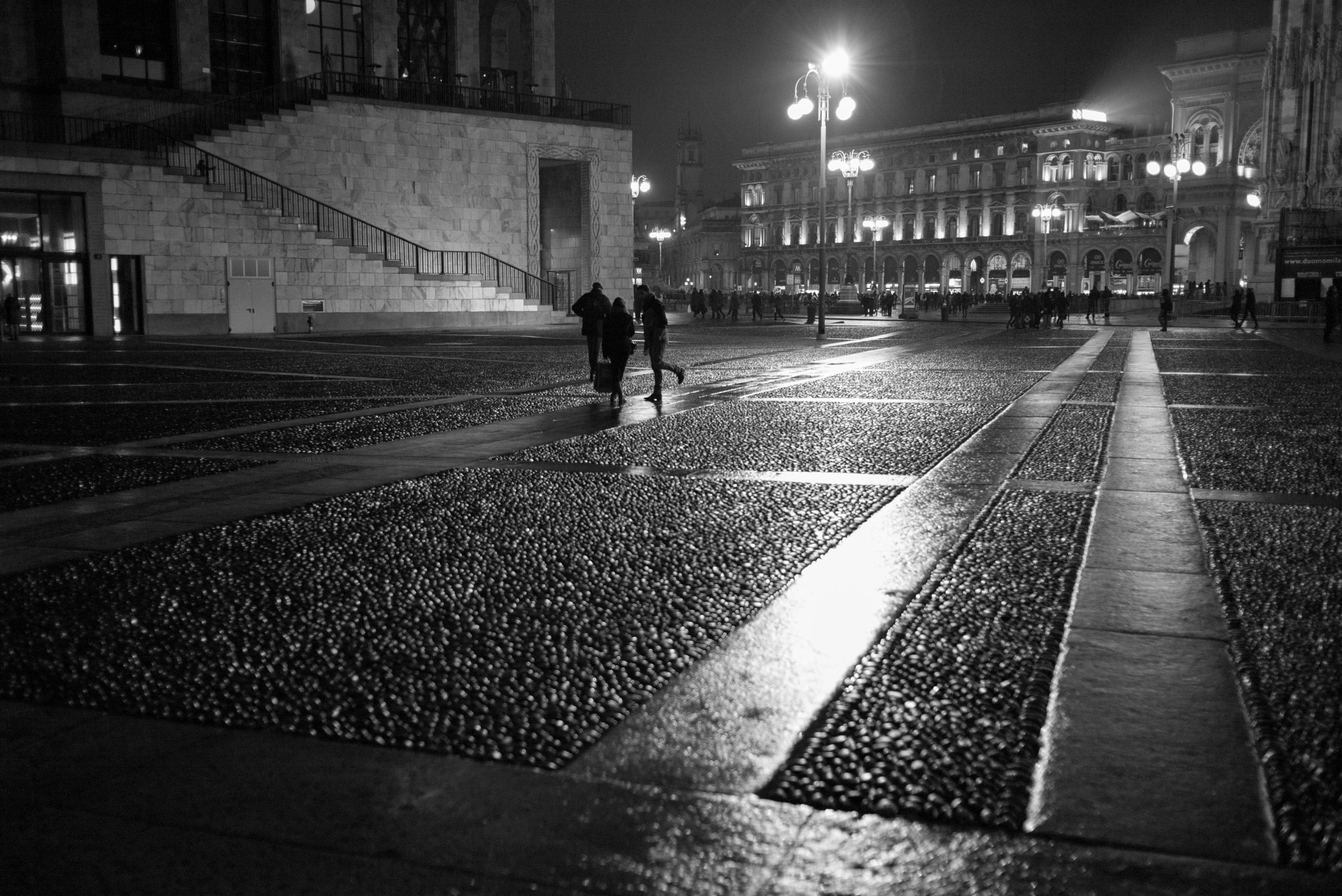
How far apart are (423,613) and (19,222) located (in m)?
31.5

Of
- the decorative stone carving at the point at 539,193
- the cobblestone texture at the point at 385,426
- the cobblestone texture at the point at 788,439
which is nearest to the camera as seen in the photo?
the cobblestone texture at the point at 788,439

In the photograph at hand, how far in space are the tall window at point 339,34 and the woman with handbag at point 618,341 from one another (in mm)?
27814

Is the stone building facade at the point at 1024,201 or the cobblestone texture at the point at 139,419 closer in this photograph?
the cobblestone texture at the point at 139,419

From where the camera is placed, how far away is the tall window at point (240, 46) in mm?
36469

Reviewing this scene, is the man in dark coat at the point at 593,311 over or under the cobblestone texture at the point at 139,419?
over

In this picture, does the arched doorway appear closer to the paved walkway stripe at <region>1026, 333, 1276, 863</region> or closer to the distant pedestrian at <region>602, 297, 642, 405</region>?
the distant pedestrian at <region>602, 297, 642, 405</region>

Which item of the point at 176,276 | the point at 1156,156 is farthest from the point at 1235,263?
the point at 176,276

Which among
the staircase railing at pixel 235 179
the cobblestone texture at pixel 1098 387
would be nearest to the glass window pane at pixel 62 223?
the staircase railing at pixel 235 179

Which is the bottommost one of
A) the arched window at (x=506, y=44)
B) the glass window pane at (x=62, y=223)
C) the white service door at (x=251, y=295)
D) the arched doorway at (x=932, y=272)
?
the white service door at (x=251, y=295)

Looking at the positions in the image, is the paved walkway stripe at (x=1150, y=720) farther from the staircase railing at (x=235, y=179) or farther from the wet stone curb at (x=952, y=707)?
the staircase railing at (x=235, y=179)

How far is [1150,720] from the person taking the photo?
11.4ft

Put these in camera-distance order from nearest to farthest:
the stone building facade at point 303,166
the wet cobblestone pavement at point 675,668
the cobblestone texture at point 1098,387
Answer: the wet cobblestone pavement at point 675,668
the cobblestone texture at point 1098,387
the stone building facade at point 303,166

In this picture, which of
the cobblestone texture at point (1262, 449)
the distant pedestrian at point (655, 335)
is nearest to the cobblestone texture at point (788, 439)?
the distant pedestrian at point (655, 335)

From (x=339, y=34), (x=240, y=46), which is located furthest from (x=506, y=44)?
(x=240, y=46)
